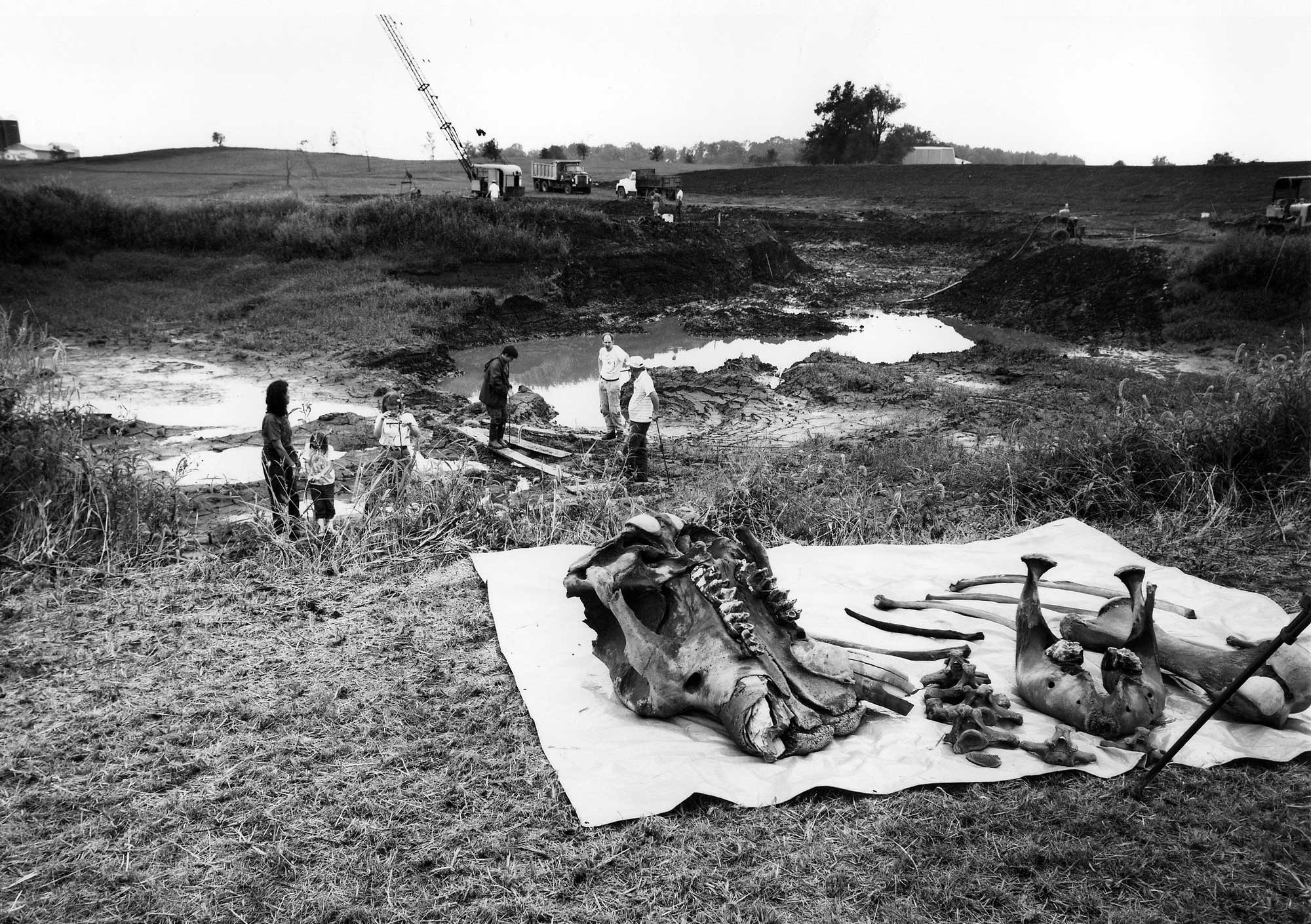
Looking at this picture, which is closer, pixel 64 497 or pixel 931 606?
pixel 931 606

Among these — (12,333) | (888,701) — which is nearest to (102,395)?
(12,333)

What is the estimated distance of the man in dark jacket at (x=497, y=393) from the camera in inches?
443

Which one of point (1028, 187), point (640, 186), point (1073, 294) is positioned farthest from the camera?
point (1028, 187)

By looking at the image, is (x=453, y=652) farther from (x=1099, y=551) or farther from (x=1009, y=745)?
(x=1099, y=551)

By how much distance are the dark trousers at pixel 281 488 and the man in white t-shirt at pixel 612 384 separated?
5408 millimetres

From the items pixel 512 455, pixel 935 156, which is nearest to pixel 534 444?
pixel 512 455

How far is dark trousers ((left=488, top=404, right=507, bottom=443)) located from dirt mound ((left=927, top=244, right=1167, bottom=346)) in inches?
588

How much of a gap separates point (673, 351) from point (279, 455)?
12.9 meters

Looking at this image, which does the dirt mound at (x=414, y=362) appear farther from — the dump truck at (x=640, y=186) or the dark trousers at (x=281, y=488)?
the dump truck at (x=640, y=186)

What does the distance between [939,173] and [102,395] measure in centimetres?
4557

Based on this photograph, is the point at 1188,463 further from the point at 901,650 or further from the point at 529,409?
the point at 529,409

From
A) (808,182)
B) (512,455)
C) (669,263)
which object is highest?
(808,182)

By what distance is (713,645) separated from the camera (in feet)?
13.6

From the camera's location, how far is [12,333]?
1622 cm
